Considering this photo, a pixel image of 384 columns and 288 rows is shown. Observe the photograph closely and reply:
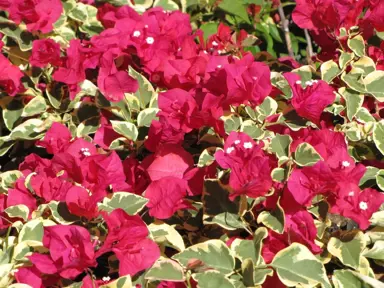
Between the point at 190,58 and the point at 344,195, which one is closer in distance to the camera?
the point at 344,195

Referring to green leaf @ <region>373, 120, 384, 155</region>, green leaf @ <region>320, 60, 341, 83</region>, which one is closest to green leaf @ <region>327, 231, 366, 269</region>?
green leaf @ <region>373, 120, 384, 155</region>

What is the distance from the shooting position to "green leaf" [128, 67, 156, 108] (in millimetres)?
1547

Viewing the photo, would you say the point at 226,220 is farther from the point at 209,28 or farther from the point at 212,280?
the point at 209,28

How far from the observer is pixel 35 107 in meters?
1.67

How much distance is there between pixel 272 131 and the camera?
1.47m

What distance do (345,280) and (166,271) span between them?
31 centimetres

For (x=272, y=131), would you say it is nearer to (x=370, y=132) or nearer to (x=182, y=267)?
(x=370, y=132)

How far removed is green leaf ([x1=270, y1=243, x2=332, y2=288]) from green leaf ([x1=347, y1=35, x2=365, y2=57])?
57cm

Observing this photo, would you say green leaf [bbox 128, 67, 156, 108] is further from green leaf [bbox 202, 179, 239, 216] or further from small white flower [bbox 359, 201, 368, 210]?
small white flower [bbox 359, 201, 368, 210]

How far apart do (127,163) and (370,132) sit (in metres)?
0.52

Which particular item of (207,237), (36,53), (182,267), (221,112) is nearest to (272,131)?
(221,112)

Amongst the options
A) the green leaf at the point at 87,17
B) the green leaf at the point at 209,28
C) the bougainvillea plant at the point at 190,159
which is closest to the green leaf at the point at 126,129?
the bougainvillea plant at the point at 190,159

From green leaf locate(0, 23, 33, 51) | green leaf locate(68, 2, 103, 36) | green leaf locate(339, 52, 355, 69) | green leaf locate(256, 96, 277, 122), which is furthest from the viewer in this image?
green leaf locate(68, 2, 103, 36)

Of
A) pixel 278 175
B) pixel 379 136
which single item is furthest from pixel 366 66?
pixel 278 175
